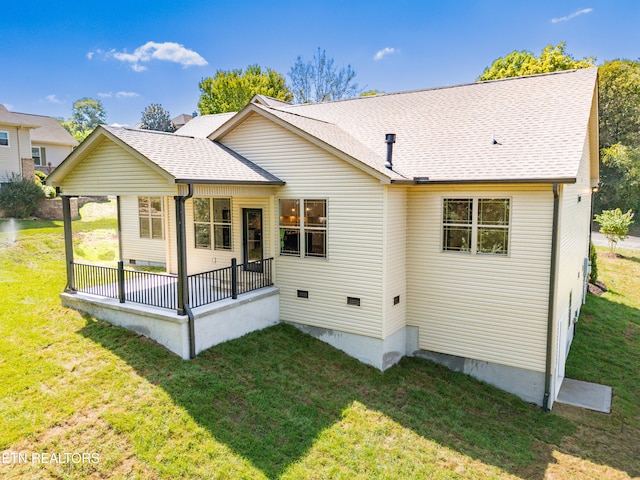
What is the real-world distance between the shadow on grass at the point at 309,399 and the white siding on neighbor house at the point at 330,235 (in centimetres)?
93

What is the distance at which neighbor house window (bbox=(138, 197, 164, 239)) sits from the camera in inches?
593

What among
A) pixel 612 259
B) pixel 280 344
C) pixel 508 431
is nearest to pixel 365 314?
pixel 280 344

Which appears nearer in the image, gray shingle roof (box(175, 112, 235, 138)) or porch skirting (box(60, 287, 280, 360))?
porch skirting (box(60, 287, 280, 360))

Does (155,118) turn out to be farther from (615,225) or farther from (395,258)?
(395,258)

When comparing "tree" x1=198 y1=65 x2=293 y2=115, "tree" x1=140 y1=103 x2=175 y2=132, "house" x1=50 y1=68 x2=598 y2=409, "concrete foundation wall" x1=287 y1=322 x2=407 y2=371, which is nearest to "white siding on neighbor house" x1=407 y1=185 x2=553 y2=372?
"house" x1=50 y1=68 x2=598 y2=409

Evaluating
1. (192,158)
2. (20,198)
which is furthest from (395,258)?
(20,198)

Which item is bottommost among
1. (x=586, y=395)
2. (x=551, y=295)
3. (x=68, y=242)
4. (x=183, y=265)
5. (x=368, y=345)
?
(x=586, y=395)

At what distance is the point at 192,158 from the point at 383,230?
4.77m

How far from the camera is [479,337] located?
10055 millimetres

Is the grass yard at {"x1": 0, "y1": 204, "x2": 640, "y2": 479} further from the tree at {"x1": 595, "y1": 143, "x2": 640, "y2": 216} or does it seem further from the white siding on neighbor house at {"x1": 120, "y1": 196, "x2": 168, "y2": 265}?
the tree at {"x1": 595, "y1": 143, "x2": 640, "y2": 216}

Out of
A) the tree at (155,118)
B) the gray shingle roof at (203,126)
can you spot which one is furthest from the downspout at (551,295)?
the tree at (155,118)

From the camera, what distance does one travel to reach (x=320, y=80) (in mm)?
42000

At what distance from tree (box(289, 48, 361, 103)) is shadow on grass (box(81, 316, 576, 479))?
3524 cm

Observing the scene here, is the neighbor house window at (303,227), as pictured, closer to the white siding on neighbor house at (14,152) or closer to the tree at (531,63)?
the white siding on neighbor house at (14,152)
